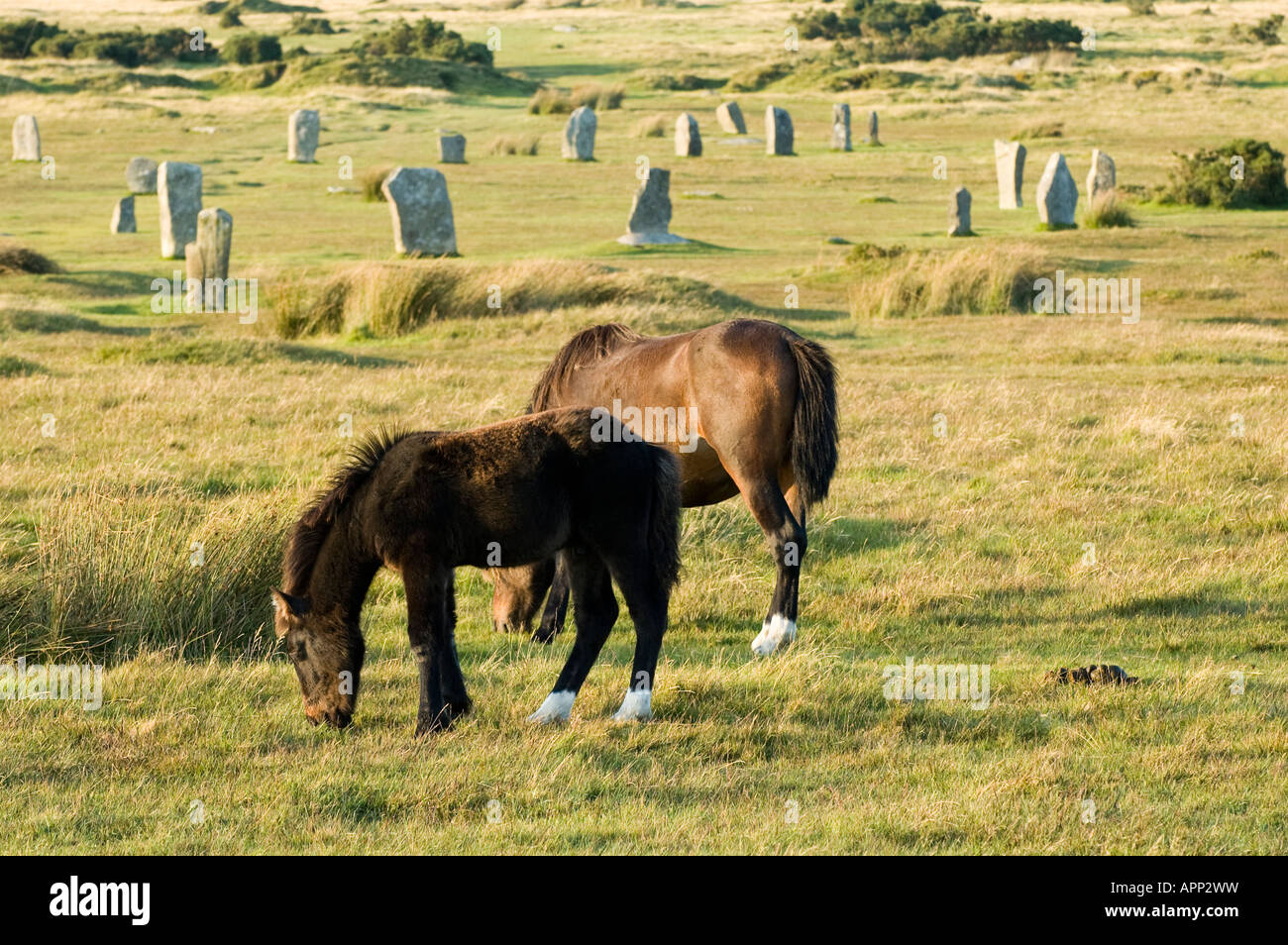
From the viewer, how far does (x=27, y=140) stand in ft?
136

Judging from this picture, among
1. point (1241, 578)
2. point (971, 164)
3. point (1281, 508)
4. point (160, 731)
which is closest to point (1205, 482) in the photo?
point (1281, 508)

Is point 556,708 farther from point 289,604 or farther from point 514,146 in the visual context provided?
point 514,146

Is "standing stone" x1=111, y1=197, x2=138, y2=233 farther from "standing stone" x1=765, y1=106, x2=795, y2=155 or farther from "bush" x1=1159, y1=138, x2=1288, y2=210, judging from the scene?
"bush" x1=1159, y1=138, x2=1288, y2=210

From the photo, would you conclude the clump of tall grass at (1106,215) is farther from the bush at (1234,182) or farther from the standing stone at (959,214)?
the bush at (1234,182)

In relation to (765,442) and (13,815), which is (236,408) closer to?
(765,442)

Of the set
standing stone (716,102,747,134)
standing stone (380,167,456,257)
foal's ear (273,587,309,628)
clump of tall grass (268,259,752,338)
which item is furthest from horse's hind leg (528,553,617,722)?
standing stone (716,102,747,134)

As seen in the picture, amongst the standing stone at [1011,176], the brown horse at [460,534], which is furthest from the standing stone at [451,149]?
the brown horse at [460,534]

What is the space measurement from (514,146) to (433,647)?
131 ft

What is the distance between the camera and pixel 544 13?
122688mm

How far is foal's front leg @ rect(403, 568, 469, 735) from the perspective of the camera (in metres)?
6.52

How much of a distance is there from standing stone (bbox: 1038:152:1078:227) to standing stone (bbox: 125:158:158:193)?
20.2 metres

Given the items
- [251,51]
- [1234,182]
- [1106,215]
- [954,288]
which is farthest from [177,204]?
[251,51]

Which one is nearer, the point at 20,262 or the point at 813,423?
the point at 813,423

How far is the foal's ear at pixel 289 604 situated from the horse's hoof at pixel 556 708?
3.62 ft
